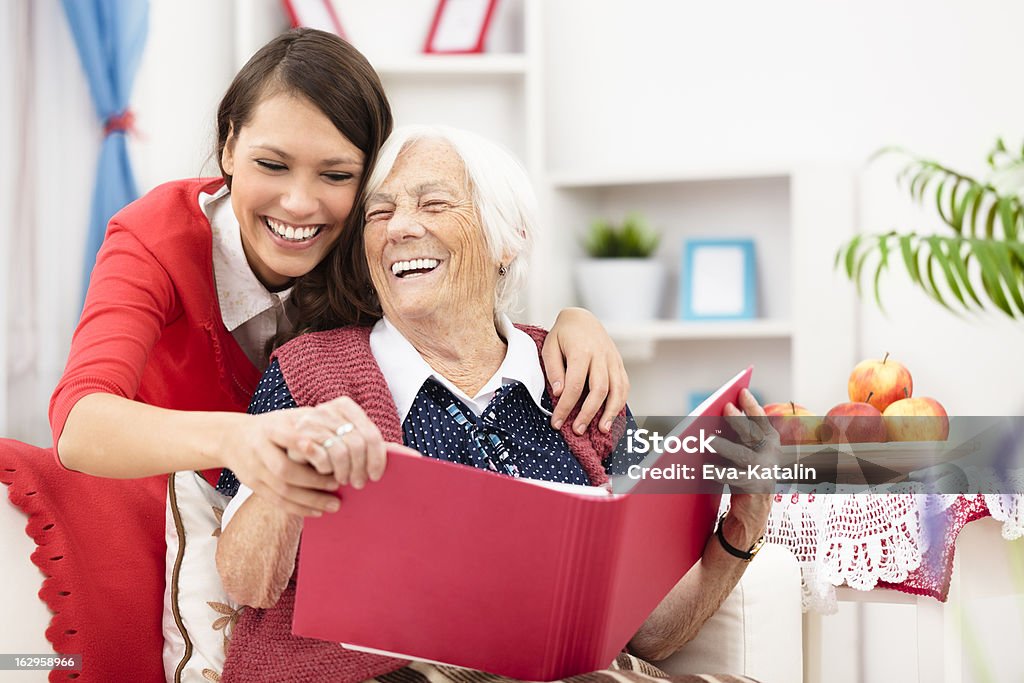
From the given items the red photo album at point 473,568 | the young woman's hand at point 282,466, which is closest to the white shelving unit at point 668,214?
the red photo album at point 473,568

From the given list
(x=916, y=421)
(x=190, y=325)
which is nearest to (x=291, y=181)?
(x=190, y=325)

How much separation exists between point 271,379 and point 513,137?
200 centimetres

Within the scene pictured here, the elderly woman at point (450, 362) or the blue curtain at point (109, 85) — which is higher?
the blue curtain at point (109, 85)

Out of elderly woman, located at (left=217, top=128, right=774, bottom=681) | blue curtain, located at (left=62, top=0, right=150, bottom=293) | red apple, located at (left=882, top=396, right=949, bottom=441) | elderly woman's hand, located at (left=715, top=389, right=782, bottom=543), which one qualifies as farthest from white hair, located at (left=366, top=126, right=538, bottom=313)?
blue curtain, located at (left=62, top=0, right=150, bottom=293)

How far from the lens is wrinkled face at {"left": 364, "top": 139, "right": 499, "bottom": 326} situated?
1.54 meters

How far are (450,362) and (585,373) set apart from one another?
211mm

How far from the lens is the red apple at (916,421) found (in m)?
2.11

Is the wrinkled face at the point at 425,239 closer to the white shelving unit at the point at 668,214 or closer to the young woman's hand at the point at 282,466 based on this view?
the young woman's hand at the point at 282,466

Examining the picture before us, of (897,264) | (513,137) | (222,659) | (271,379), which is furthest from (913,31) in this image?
(222,659)

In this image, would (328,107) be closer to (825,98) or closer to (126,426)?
(126,426)

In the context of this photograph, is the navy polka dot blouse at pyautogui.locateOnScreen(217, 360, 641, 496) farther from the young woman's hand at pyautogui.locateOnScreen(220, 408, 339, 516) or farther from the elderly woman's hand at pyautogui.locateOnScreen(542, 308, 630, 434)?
the young woman's hand at pyautogui.locateOnScreen(220, 408, 339, 516)

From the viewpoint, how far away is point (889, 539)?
1925 mm

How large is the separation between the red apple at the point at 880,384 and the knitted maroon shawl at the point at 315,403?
1.04 meters

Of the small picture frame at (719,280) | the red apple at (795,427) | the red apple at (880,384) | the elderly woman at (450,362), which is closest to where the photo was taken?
the elderly woman at (450,362)
